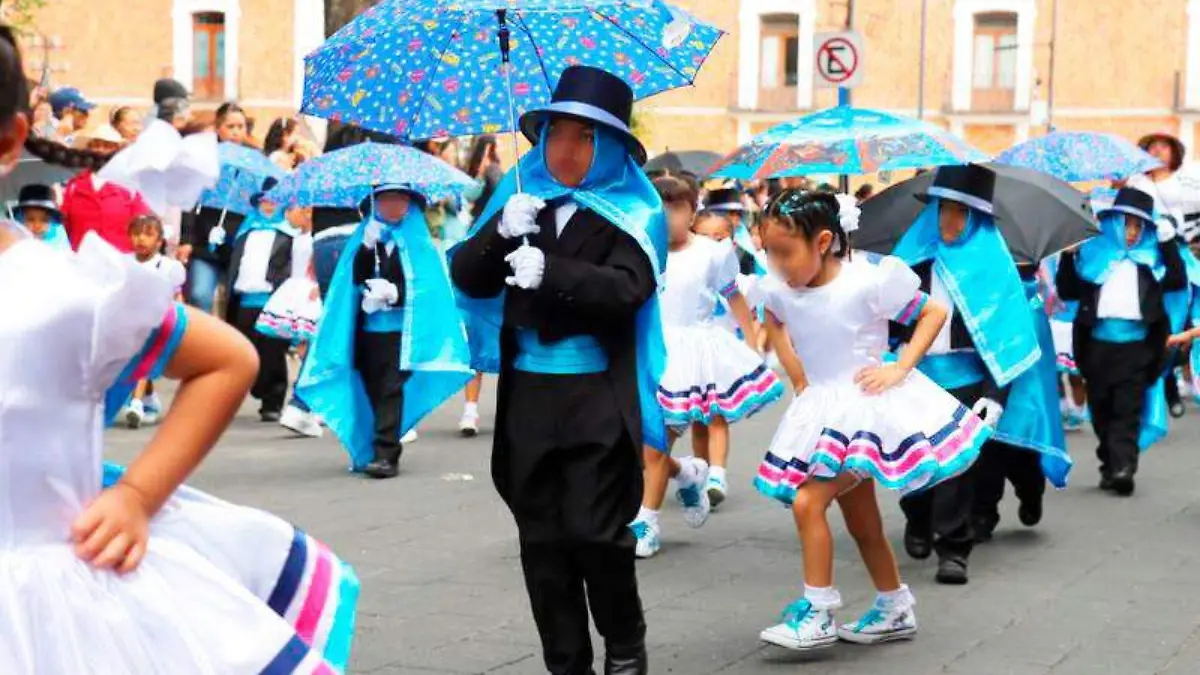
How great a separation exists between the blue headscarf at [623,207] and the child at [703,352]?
11.3ft

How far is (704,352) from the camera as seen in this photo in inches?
396

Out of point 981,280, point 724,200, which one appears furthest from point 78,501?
point 724,200

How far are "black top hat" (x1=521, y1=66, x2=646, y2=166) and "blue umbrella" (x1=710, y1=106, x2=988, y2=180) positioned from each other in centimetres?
207

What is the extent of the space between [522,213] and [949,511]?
322 centimetres

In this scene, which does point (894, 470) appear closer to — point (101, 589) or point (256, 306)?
point (101, 589)

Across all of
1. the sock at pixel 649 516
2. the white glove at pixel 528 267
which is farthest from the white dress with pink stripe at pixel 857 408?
the sock at pixel 649 516

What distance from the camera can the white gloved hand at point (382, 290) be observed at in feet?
37.7

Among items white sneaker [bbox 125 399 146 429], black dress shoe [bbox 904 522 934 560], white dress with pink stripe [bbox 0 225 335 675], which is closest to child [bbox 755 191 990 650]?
black dress shoe [bbox 904 522 934 560]

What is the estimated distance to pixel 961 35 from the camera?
4559 cm

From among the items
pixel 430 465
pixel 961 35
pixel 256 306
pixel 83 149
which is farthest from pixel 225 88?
pixel 83 149

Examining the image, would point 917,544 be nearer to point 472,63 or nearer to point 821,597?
point 821,597

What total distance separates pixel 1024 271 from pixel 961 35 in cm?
3694

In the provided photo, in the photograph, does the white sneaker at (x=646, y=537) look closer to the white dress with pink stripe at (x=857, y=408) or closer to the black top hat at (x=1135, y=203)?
the white dress with pink stripe at (x=857, y=408)

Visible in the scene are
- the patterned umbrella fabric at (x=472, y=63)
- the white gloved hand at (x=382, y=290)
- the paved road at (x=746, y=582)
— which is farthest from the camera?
the white gloved hand at (x=382, y=290)
